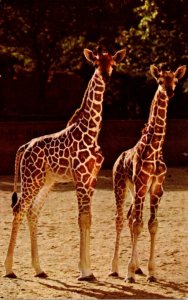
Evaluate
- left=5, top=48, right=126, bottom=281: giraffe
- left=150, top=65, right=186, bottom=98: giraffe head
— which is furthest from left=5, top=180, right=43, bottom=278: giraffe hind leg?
left=150, top=65, right=186, bottom=98: giraffe head

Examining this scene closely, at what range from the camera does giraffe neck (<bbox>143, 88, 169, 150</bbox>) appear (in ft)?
31.4

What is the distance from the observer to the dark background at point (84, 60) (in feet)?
79.7

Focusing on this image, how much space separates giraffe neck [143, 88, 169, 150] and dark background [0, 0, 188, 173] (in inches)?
531

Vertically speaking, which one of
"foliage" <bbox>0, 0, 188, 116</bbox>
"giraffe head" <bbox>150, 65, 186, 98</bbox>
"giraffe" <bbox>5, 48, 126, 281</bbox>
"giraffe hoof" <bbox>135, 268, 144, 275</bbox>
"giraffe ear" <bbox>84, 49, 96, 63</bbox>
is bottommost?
"giraffe hoof" <bbox>135, 268, 144, 275</bbox>

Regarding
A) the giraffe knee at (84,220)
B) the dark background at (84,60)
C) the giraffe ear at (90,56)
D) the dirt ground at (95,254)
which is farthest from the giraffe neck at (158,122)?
the dark background at (84,60)

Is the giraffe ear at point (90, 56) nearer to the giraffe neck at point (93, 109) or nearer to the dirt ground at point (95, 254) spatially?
the giraffe neck at point (93, 109)

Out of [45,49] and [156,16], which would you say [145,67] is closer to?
[156,16]

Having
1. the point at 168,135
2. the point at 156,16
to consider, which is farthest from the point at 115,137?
the point at 156,16

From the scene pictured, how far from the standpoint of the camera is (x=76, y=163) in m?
9.50

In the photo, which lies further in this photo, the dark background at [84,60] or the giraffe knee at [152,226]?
the dark background at [84,60]

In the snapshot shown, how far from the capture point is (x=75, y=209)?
16.3 m

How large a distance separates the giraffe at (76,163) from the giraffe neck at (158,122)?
2.01 ft

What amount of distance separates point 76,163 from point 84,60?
76.0 feet

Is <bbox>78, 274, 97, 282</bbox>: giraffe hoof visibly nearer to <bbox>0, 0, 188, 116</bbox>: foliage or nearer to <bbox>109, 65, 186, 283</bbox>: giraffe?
<bbox>109, 65, 186, 283</bbox>: giraffe
